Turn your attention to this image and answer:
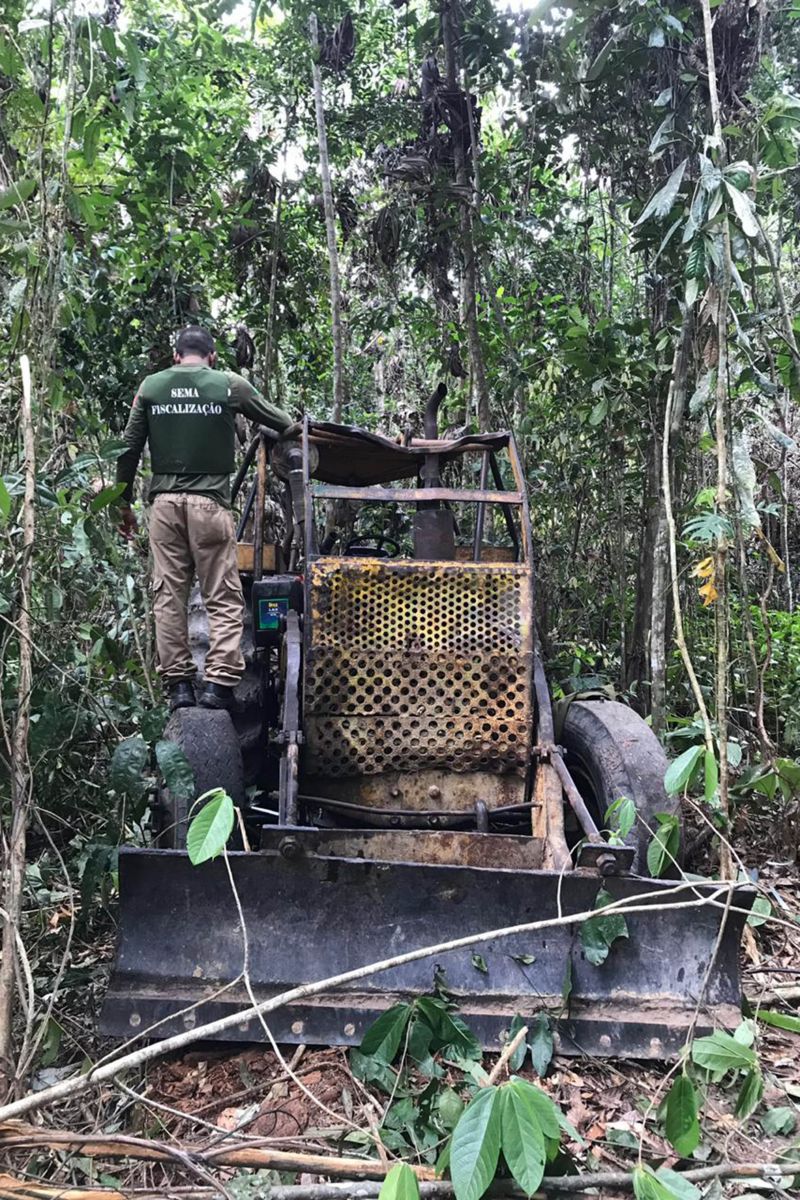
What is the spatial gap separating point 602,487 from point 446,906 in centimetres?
502

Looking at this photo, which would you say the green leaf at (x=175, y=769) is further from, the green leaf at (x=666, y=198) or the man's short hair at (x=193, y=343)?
the green leaf at (x=666, y=198)

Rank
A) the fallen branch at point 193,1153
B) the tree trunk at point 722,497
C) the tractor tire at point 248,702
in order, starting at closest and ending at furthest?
the fallen branch at point 193,1153
the tree trunk at point 722,497
the tractor tire at point 248,702

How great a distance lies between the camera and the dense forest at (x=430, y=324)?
2871mm

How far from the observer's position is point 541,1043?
2.57 m

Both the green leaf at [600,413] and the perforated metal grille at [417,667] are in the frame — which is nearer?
the perforated metal grille at [417,667]

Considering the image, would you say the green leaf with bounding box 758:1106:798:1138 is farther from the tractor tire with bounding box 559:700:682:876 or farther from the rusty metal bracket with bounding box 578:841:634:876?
the tractor tire with bounding box 559:700:682:876

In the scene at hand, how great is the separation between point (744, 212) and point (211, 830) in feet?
10.0

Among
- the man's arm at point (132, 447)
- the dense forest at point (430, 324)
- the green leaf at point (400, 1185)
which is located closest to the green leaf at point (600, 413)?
the dense forest at point (430, 324)

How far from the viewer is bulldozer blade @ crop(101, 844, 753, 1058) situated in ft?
8.63

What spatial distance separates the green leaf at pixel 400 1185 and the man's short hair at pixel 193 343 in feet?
11.5

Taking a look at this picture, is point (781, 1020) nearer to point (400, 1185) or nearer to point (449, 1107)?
point (449, 1107)

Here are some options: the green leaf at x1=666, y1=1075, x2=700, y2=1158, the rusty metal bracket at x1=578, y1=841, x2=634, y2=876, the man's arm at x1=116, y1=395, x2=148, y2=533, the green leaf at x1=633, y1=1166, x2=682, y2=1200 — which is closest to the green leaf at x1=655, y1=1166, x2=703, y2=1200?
the green leaf at x1=666, y1=1075, x2=700, y2=1158

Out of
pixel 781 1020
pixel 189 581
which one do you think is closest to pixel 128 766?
pixel 189 581

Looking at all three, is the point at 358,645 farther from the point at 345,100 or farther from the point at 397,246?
the point at 345,100
